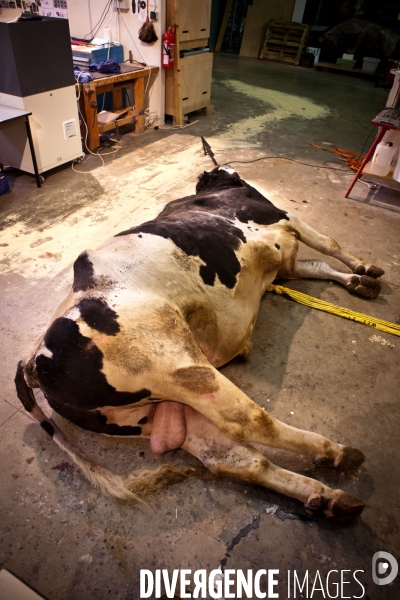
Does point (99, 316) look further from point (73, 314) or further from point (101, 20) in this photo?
point (101, 20)

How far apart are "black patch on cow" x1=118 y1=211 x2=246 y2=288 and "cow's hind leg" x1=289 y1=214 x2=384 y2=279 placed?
37.6 inches

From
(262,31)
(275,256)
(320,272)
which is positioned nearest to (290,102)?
(262,31)

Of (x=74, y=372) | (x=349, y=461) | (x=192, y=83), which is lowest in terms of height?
(x=349, y=461)

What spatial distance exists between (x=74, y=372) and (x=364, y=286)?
2.41m

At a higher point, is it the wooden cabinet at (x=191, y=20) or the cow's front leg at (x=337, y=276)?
the wooden cabinet at (x=191, y=20)

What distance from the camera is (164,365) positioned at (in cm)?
162

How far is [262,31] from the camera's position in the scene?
1177cm

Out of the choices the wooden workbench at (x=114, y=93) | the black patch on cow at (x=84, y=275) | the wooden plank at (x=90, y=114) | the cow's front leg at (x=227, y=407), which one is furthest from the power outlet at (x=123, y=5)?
the cow's front leg at (x=227, y=407)

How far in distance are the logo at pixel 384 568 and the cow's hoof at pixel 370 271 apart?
208 centimetres

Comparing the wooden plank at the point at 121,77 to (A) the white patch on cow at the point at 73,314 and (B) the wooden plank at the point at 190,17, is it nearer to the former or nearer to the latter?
(B) the wooden plank at the point at 190,17

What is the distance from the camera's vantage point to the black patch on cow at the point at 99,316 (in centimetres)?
162

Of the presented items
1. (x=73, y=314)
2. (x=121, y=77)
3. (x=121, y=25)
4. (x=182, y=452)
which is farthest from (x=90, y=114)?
(x=182, y=452)

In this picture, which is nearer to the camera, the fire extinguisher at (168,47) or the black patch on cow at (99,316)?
the black patch on cow at (99,316)

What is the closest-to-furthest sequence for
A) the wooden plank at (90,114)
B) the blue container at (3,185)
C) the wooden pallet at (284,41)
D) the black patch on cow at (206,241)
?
the black patch on cow at (206,241), the blue container at (3,185), the wooden plank at (90,114), the wooden pallet at (284,41)
